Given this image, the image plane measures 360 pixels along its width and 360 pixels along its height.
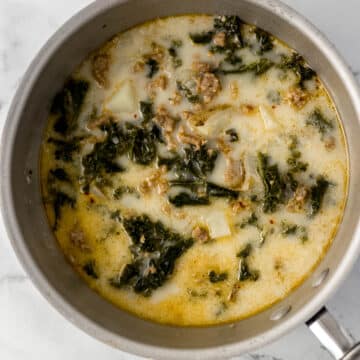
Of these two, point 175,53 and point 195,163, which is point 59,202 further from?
point 175,53

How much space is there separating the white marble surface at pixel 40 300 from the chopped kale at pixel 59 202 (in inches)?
13.1

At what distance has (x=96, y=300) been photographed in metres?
3.29

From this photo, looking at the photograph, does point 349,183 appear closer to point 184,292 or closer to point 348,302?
point 348,302

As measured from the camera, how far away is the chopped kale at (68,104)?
3.26 meters

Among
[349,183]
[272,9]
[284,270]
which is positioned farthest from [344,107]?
[284,270]

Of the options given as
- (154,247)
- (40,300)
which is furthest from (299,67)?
(40,300)

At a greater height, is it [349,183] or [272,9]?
[272,9]

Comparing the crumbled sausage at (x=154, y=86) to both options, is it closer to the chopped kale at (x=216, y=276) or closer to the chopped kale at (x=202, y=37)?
the chopped kale at (x=202, y=37)

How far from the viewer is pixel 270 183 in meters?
3.20

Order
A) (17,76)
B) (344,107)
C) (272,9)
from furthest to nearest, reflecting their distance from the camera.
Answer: (17,76)
(344,107)
(272,9)

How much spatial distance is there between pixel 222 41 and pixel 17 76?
1.02 metres

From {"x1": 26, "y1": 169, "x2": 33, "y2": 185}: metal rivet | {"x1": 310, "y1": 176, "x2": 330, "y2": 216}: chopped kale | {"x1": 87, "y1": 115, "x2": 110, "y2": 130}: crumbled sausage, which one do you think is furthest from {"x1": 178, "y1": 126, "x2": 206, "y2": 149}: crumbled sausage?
{"x1": 26, "y1": 169, "x2": 33, "y2": 185}: metal rivet

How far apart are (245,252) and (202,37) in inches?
39.1

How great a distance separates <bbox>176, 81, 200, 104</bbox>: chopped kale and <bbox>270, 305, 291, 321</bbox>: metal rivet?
39.9 inches
